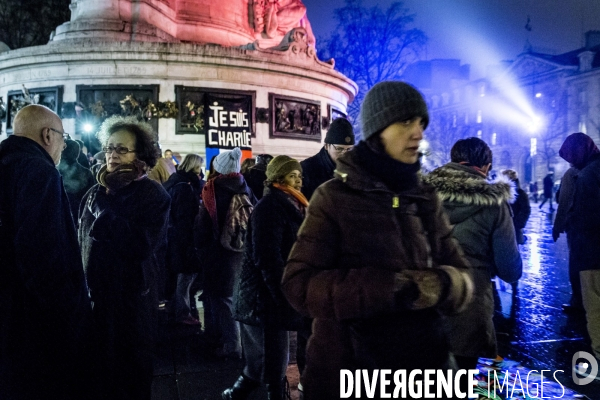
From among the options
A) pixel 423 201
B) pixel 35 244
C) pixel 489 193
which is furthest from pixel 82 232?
pixel 489 193

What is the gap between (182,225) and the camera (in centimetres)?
578

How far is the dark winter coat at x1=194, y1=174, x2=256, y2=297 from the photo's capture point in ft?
15.9

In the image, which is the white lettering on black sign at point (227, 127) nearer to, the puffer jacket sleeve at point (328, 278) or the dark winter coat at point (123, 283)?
the dark winter coat at point (123, 283)

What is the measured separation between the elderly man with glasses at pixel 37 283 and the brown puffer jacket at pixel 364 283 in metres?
1.27

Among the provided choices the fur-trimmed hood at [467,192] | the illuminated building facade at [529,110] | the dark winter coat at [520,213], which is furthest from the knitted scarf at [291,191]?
the illuminated building facade at [529,110]

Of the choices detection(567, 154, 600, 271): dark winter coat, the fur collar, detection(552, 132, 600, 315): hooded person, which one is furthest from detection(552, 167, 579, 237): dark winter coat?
the fur collar

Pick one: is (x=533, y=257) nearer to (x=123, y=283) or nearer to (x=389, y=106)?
(x=123, y=283)

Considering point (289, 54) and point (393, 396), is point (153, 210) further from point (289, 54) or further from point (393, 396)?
point (289, 54)

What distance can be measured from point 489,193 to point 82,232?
8.42ft

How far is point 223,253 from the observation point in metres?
4.91

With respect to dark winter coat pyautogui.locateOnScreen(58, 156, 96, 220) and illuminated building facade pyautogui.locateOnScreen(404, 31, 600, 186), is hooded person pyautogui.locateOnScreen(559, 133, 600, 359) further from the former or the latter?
illuminated building facade pyautogui.locateOnScreen(404, 31, 600, 186)

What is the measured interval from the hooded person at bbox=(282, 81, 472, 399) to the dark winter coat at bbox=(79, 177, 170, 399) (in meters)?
1.45

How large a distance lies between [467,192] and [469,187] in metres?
0.04

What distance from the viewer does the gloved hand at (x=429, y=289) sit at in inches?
67.1
